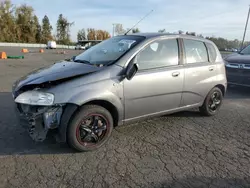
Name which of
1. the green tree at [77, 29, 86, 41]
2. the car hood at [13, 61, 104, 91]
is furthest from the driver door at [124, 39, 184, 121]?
the green tree at [77, 29, 86, 41]

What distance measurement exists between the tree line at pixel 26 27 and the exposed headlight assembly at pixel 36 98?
70020 mm

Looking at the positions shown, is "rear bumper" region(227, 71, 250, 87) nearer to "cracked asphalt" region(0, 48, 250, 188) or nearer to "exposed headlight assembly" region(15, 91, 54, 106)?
"cracked asphalt" region(0, 48, 250, 188)

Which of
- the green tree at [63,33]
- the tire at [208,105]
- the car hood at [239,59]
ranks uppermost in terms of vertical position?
the green tree at [63,33]

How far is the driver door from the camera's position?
344cm

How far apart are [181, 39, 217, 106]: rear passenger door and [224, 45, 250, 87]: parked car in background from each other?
2.89m

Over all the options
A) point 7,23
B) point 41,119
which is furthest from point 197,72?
point 7,23

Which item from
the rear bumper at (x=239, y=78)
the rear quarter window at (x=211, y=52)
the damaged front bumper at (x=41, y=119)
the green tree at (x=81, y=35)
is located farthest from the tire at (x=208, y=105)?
the green tree at (x=81, y=35)

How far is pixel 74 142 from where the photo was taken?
305 centimetres

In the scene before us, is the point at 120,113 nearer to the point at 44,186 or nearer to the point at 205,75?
the point at 44,186

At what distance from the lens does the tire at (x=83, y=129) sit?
9.86 ft

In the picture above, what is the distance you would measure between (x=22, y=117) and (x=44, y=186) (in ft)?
3.56

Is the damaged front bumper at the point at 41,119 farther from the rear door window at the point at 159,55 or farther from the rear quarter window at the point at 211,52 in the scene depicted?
the rear quarter window at the point at 211,52

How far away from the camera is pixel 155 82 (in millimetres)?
3611

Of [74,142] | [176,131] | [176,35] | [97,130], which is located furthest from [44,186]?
[176,35]
